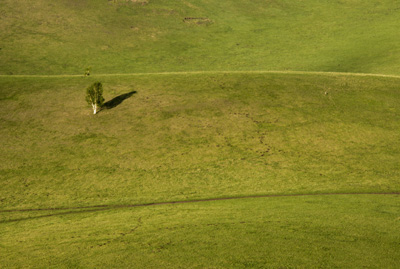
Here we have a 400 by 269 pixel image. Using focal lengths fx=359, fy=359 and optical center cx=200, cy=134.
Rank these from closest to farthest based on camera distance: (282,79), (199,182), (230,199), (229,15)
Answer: (230,199), (199,182), (282,79), (229,15)

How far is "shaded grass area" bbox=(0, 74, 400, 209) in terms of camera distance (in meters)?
17.9

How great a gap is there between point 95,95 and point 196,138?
845 cm

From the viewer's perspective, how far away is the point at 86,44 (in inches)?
2296

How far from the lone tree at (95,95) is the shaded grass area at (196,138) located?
84 cm

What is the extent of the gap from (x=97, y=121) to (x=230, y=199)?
13218 mm

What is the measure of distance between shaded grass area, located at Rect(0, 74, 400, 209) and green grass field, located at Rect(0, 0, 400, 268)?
110mm

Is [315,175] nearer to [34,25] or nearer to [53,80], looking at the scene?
[53,80]

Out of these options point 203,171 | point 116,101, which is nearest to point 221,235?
point 203,171

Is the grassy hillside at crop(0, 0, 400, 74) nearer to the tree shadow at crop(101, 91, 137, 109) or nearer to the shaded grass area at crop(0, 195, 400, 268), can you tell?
the tree shadow at crop(101, 91, 137, 109)

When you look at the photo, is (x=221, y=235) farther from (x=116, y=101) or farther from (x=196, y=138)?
(x=116, y=101)

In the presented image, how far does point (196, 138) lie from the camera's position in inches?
908

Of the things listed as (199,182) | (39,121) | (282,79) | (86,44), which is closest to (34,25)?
(86,44)

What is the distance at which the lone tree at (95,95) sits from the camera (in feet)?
84.4

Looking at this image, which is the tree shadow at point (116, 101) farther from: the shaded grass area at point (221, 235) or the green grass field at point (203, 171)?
the shaded grass area at point (221, 235)
